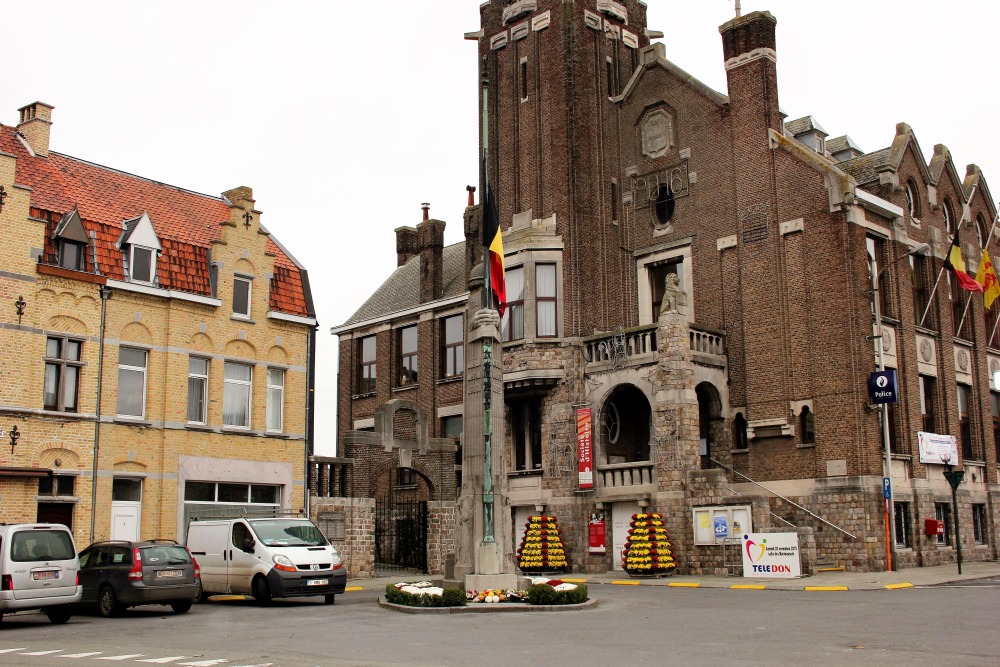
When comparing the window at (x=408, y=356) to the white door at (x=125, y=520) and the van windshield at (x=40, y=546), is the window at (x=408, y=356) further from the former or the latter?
the van windshield at (x=40, y=546)

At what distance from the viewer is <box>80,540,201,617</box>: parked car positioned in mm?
19984

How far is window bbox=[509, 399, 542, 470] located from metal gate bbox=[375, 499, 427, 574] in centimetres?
407

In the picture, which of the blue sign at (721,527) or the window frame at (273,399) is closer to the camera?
the blue sign at (721,527)

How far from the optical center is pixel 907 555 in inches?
1246

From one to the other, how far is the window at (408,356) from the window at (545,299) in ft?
29.5

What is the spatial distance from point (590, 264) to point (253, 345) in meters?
12.6

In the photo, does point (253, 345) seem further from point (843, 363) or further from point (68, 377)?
point (843, 363)

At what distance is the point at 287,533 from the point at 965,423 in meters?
25.7

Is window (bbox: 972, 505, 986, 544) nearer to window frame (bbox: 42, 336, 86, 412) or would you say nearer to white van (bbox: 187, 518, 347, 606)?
white van (bbox: 187, 518, 347, 606)

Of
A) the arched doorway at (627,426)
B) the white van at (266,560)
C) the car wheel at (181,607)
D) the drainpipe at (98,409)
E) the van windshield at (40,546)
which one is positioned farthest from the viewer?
the arched doorway at (627,426)

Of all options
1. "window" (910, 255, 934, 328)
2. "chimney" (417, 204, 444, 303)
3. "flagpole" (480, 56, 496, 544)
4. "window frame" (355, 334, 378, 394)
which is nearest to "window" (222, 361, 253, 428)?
"flagpole" (480, 56, 496, 544)

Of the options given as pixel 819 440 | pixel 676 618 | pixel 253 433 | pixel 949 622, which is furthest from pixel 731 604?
pixel 253 433

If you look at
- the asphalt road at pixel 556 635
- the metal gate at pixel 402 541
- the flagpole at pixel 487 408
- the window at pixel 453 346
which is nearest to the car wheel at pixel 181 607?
the asphalt road at pixel 556 635

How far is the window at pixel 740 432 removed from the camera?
112ft
